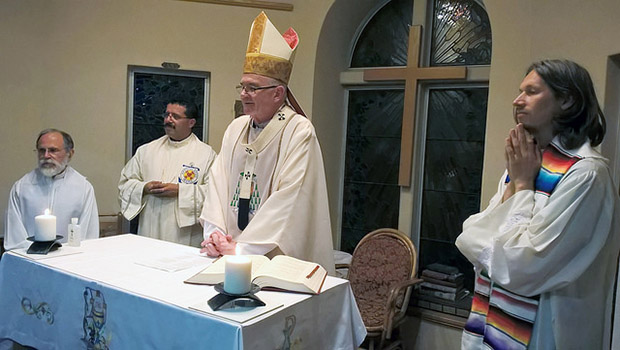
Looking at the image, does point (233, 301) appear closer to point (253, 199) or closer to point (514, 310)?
point (514, 310)

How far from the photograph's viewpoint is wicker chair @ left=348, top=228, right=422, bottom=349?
150 inches

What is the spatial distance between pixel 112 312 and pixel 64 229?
218 centimetres

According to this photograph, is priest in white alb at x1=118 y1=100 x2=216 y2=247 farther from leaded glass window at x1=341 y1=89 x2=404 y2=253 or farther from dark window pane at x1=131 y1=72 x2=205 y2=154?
leaded glass window at x1=341 y1=89 x2=404 y2=253

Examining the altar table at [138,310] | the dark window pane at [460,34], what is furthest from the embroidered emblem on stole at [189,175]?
the dark window pane at [460,34]

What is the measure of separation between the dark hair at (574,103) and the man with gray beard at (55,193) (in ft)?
10.5

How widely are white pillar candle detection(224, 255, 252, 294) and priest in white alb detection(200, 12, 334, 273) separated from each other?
0.94 metres

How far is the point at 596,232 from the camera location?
1945 mm

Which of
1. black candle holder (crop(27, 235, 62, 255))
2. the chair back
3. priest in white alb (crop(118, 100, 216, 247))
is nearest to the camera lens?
black candle holder (crop(27, 235, 62, 255))

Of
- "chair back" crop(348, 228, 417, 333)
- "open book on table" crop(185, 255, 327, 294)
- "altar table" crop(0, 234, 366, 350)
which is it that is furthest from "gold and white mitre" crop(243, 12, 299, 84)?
"chair back" crop(348, 228, 417, 333)

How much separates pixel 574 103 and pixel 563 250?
56 centimetres

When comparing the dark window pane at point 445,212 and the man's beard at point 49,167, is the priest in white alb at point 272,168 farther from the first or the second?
the dark window pane at point 445,212

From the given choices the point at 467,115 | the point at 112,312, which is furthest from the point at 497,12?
the point at 112,312

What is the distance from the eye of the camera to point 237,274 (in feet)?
5.44

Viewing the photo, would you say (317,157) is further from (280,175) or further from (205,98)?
(205,98)
